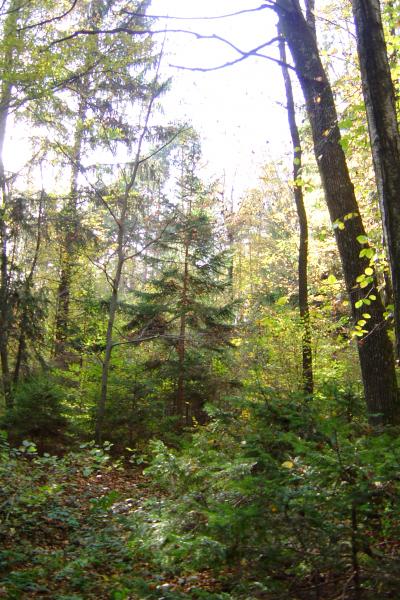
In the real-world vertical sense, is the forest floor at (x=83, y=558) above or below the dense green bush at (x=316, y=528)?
below

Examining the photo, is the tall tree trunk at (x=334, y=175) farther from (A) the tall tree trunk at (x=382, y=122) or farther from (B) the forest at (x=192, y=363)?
(A) the tall tree trunk at (x=382, y=122)

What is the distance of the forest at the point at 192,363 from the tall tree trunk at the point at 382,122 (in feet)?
0.05

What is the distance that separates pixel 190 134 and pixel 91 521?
11.0m

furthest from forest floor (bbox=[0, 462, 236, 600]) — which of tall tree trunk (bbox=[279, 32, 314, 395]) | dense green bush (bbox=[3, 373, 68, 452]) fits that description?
tall tree trunk (bbox=[279, 32, 314, 395])

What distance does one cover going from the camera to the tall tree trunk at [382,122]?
3381 mm

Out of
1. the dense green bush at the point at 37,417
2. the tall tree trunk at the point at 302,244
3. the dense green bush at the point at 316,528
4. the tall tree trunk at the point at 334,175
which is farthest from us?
the tall tree trunk at the point at 302,244

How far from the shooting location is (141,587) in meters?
2.78

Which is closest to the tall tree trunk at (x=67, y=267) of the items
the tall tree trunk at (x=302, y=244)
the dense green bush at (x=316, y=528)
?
the tall tree trunk at (x=302, y=244)

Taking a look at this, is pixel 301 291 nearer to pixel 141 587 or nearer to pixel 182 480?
pixel 182 480

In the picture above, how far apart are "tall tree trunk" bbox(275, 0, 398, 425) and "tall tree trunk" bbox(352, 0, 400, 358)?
1558 mm

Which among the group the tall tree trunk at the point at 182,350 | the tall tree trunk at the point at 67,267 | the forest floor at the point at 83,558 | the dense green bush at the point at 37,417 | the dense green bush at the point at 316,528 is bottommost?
the forest floor at the point at 83,558

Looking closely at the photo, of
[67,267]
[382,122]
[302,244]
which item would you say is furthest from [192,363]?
[382,122]

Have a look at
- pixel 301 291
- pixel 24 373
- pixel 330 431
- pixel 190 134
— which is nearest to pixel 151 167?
pixel 190 134

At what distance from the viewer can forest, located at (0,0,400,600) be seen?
2699 millimetres
